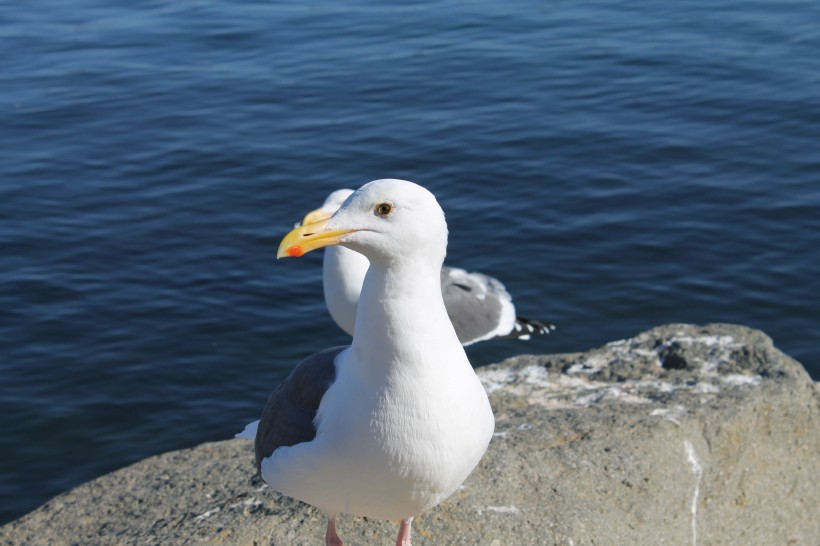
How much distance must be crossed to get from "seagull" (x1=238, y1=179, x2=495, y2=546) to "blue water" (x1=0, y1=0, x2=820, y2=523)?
5.64 meters

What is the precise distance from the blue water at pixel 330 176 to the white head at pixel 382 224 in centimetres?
610

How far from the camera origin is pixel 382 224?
4.07m

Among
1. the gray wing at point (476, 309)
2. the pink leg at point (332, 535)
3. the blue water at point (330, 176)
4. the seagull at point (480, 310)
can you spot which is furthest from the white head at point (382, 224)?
the blue water at point (330, 176)

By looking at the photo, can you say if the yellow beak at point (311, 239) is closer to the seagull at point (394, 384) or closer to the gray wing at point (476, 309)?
the seagull at point (394, 384)

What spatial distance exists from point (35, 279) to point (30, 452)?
3.07 meters

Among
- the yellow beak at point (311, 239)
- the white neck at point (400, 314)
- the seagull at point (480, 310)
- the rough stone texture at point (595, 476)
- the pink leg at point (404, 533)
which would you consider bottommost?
the seagull at point (480, 310)

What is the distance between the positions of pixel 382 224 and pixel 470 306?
6.36 m

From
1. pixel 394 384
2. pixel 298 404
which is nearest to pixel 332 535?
pixel 298 404

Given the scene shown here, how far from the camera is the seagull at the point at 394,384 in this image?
409 centimetres

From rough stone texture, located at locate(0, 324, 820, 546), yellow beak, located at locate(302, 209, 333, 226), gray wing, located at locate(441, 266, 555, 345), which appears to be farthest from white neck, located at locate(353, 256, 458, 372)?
gray wing, located at locate(441, 266, 555, 345)

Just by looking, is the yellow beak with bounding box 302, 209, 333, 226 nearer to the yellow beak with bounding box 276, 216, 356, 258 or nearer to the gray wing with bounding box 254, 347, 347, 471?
the yellow beak with bounding box 276, 216, 356, 258

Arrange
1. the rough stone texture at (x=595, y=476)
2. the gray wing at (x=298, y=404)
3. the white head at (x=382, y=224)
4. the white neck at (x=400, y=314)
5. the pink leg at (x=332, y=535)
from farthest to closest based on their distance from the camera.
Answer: the rough stone texture at (x=595, y=476)
the pink leg at (x=332, y=535)
the gray wing at (x=298, y=404)
the white neck at (x=400, y=314)
the white head at (x=382, y=224)

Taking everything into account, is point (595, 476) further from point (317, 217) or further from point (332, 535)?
point (317, 217)

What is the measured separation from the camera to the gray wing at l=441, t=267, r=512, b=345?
10.3m
